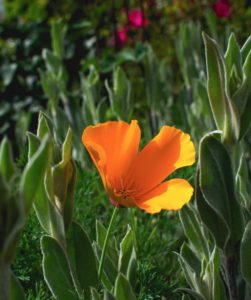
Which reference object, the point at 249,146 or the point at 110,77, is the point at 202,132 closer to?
the point at 249,146

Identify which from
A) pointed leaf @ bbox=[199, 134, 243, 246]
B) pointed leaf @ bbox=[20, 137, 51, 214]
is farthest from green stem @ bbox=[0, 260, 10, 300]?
pointed leaf @ bbox=[199, 134, 243, 246]

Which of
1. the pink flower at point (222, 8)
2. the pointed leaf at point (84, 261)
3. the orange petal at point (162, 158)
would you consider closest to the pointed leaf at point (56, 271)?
the pointed leaf at point (84, 261)

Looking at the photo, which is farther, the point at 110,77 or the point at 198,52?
the point at 110,77

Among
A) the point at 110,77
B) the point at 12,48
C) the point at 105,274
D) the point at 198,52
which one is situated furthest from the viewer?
the point at 12,48

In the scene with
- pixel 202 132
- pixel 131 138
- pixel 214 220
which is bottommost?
pixel 202 132

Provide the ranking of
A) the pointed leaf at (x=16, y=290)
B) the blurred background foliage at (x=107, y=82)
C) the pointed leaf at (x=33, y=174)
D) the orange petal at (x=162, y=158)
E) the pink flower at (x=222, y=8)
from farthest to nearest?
the pink flower at (x=222, y=8), the blurred background foliage at (x=107, y=82), the orange petal at (x=162, y=158), the pointed leaf at (x=16, y=290), the pointed leaf at (x=33, y=174)

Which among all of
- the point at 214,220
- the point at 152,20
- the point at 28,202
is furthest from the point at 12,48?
the point at 28,202

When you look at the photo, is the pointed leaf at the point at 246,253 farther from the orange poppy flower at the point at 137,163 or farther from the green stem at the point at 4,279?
the green stem at the point at 4,279

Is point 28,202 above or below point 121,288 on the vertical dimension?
above

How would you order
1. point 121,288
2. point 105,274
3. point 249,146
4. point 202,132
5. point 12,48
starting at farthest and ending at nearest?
point 12,48 → point 202,132 → point 249,146 → point 105,274 → point 121,288
